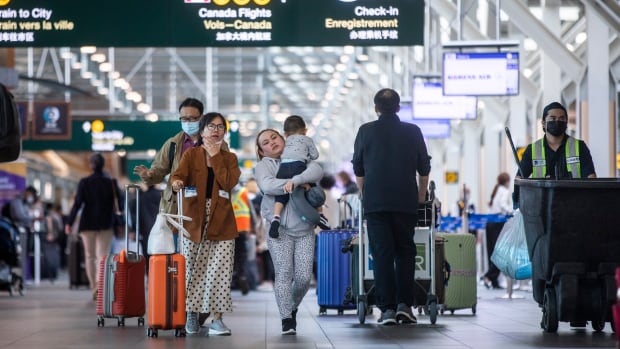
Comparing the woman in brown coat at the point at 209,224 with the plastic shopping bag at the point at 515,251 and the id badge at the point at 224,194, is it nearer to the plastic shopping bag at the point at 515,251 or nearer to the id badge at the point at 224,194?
the id badge at the point at 224,194

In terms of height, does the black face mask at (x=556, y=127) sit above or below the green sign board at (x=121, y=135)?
below

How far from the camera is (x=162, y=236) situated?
1019 centimetres

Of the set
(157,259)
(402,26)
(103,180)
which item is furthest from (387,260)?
(103,180)

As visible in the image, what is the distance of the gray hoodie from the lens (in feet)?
35.2

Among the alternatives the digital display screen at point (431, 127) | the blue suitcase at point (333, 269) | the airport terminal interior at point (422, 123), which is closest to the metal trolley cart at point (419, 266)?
the airport terminal interior at point (422, 123)

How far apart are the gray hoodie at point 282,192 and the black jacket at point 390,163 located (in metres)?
0.47

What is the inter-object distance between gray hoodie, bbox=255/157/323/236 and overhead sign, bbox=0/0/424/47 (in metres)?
6.09

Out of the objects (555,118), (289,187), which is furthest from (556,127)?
(289,187)

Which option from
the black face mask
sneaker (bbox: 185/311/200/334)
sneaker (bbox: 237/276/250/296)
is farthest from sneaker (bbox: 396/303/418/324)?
sneaker (bbox: 237/276/250/296)

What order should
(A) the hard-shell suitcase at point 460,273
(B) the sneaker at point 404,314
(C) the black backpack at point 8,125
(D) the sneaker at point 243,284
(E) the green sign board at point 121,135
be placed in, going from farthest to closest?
(E) the green sign board at point 121,135, (D) the sneaker at point 243,284, (A) the hard-shell suitcase at point 460,273, (B) the sneaker at point 404,314, (C) the black backpack at point 8,125

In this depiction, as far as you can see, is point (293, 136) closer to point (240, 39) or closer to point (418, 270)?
point (418, 270)

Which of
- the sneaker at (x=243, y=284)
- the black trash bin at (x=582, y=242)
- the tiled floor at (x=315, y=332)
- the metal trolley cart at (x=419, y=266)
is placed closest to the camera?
the tiled floor at (x=315, y=332)

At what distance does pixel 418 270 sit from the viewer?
464 inches

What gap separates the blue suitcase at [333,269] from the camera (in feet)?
43.8
